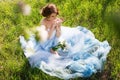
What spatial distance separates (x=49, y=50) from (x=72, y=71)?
524 mm

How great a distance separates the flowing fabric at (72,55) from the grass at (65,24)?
3.1 inches

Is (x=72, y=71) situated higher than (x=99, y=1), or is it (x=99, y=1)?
(x=99, y=1)

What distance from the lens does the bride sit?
10.5 feet

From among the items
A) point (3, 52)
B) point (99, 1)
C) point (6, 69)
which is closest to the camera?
point (6, 69)

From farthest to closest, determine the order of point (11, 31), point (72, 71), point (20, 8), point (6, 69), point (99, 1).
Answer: point (99, 1) → point (11, 31) → point (6, 69) → point (72, 71) → point (20, 8)

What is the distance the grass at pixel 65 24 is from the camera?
329cm

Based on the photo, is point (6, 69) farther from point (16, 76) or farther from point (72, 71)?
point (72, 71)

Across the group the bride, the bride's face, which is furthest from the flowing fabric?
the bride's face

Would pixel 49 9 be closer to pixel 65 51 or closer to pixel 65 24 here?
pixel 65 51

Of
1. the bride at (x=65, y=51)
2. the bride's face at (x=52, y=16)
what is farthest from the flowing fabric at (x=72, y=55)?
the bride's face at (x=52, y=16)

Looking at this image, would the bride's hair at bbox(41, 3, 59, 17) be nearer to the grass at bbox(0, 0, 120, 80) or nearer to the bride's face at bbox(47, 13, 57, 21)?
the bride's face at bbox(47, 13, 57, 21)

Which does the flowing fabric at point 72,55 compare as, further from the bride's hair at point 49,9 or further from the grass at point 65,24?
the bride's hair at point 49,9

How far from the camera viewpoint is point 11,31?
4.19 meters

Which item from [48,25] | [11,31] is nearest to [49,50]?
[48,25]
